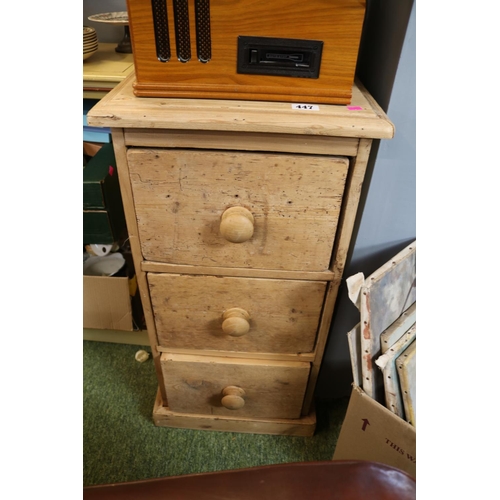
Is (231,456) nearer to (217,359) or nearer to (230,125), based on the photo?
(217,359)

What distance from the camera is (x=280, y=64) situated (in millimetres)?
644

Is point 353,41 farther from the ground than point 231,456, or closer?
farther from the ground

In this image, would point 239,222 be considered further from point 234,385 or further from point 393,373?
point 234,385

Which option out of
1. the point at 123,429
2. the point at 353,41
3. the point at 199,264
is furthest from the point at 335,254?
the point at 123,429

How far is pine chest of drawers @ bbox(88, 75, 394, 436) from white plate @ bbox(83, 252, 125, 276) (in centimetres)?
39

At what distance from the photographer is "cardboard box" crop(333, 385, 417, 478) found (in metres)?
0.74

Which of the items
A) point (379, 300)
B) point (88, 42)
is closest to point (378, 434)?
point (379, 300)

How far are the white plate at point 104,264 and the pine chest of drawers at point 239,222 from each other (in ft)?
1.27

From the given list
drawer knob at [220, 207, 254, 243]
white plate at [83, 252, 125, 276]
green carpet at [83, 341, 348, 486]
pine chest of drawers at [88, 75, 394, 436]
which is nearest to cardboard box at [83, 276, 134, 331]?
white plate at [83, 252, 125, 276]

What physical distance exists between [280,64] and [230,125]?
142 millimetres

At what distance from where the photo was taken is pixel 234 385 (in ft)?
3.24

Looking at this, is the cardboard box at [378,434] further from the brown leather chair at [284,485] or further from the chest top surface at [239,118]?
the chest top surface at [239,118]

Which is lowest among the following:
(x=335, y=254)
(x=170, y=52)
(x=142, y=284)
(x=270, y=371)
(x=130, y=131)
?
(x=270, y=371)

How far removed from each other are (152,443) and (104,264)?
54cm
